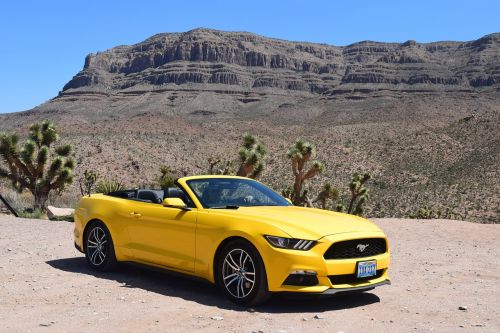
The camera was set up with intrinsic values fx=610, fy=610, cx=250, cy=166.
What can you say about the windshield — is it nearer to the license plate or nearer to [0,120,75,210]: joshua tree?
the license plate

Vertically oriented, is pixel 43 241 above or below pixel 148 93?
below

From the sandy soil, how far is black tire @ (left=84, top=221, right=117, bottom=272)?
0.15 meters

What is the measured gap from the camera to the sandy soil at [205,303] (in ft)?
19.8

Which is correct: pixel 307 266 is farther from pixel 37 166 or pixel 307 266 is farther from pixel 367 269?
pixel 37 166

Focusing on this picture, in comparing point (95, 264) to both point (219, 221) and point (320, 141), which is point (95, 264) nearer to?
point (219, 221)

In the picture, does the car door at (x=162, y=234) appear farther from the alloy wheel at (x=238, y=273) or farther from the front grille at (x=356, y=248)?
the front grille at (x=356, y=248)

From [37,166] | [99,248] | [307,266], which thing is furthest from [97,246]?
[37,166]

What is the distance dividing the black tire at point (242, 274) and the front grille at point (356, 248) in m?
0.73

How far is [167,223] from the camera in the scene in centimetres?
756

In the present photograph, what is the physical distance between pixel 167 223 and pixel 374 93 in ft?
506

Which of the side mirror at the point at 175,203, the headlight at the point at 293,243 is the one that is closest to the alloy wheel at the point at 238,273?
the headlight at the point at 293,243

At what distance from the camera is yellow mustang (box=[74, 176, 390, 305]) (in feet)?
20.9

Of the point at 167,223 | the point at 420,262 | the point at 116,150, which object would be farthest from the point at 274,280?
the point at 116,150

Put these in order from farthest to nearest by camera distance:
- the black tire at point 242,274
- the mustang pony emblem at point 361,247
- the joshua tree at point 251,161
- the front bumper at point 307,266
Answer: the joshua tree at point 251,161, the mustang pony emblem at point 361,247, the black tire at point 242,274, the front bumper at point 307,266
